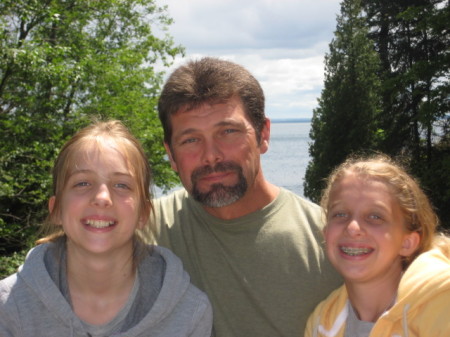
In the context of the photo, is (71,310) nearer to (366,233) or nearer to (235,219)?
(235,219)

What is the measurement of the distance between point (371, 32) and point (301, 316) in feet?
108

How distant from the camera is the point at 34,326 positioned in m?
2.52

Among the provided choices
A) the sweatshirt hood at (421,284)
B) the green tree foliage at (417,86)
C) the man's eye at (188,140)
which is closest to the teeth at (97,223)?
the man's eye at (188,140)

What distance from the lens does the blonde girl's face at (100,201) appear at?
2.55 m

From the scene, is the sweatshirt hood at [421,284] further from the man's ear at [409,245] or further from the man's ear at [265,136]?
the man's ear at [265,136]

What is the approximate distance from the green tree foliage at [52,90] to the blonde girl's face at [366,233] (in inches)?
320

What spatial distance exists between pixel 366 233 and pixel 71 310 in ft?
4.80

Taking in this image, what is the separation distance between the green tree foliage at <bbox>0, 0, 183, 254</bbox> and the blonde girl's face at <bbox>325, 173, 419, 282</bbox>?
8.13 metres

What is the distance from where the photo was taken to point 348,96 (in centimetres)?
3356

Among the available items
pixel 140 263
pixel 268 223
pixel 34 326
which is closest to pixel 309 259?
pixel 268 223

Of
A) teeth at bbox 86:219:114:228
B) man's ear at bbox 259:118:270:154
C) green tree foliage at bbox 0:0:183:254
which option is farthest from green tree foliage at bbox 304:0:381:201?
teeth at bbox 86:219:114:228

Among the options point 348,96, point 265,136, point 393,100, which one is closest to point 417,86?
point 393,100

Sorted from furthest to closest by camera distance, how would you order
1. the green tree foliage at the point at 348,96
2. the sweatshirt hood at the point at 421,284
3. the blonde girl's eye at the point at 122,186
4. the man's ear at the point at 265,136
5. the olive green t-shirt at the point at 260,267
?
1. the green tree foliage at the point at 348,96
2. the man's ear at the point at 265,136
3. the olive green t-shirt at the point at 260,267
4. the blonde girl's eye at the point at 122,186
5. the sweatshirt hood at the point at 421,284

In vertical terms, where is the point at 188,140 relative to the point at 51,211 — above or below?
above
